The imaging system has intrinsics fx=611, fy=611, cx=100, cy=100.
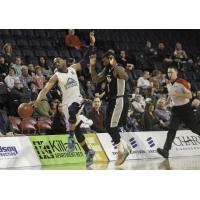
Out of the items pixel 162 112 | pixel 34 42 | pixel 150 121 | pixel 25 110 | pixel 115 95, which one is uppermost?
pixel 34 42

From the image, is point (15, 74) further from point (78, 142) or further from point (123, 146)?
point (123, 146)

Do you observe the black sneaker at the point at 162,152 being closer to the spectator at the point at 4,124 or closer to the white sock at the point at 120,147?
the white sock at the point at 120,147

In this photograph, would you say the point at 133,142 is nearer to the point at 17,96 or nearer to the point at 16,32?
the point at 17,96

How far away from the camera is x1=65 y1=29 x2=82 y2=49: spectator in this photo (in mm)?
9508

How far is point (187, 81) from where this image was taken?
10008mm

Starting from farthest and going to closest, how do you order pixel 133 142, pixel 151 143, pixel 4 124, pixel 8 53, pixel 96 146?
pixel 151 143 < pixel 133 142 < pixel 96 146 < pixel 8 53 < pixel 4 124

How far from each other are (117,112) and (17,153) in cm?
169

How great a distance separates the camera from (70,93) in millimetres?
9508

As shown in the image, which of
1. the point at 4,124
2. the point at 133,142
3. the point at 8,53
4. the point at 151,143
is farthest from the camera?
the point at 151,143

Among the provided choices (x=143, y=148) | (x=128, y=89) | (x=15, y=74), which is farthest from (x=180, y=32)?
(x=15, y=74)

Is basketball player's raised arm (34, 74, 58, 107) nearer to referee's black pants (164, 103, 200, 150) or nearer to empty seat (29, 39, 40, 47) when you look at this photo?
empty seat (29, 39, 40, 47)

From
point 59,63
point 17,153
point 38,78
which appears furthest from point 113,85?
point 17,153

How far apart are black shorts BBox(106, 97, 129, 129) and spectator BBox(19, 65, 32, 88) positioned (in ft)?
4.30
